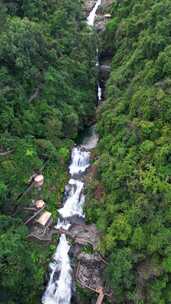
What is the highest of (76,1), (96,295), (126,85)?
(76,1)

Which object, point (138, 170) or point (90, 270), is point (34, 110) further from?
point (90, 270)

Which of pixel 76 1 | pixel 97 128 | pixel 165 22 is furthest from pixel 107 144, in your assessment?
pixel 76 1

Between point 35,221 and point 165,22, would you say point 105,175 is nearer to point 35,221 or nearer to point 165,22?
point 35,221

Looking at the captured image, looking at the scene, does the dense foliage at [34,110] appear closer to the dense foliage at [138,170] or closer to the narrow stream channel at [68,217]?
the narrow stream channel at [68,217]

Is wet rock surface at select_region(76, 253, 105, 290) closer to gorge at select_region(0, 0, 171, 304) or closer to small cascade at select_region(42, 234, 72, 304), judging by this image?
gorge at select_region(0, 0, 171, 304)

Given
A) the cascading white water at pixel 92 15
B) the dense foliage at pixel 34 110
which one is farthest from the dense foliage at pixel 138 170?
the cascading white water at pixel 92 15

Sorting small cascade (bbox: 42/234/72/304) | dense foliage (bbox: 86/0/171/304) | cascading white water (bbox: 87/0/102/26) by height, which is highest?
cascading white water (bbox: 87/0/102/26)

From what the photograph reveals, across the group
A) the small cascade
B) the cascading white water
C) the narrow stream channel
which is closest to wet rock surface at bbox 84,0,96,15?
the cascading white water
